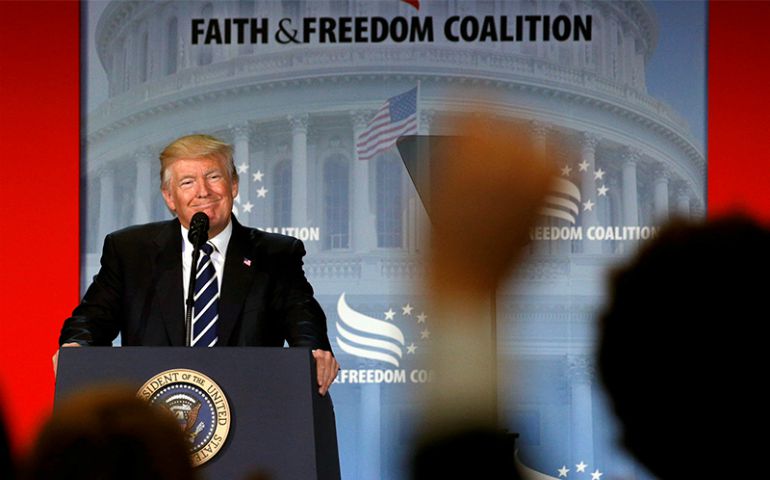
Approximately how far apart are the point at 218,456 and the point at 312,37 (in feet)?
9.98

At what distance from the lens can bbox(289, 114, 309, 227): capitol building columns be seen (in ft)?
16.0

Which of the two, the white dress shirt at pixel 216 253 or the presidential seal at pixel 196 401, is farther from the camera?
the white dress shirt at pixel 216 253

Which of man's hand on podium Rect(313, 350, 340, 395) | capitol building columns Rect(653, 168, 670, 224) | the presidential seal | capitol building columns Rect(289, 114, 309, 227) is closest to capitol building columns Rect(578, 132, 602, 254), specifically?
capitol building columns Rect(653, 168, 670, 224)

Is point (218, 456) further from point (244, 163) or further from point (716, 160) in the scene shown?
point (716, 160)

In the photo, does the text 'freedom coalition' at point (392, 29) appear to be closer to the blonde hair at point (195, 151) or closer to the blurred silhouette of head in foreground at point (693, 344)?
the blonde hair at point (195, 151)

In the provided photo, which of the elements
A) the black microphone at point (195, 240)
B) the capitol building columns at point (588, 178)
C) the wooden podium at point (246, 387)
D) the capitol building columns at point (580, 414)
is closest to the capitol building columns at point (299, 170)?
the capitol building columns at point (588, 178)

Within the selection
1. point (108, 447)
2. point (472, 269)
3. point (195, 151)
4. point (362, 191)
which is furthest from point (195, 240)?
point (362, 191)

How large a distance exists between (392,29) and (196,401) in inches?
119

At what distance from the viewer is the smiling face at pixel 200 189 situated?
310 cm

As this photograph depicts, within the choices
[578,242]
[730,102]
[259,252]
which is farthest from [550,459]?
[259,252]

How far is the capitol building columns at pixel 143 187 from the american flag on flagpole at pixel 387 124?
0.98 m

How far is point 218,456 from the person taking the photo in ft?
7.25

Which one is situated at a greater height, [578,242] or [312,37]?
[312,37]

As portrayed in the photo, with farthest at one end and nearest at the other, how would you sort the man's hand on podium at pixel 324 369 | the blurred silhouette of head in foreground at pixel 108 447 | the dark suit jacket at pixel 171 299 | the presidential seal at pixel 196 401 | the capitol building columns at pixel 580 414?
the capitol building columns at pixel 580 414
the dark suit jacket at pixel 171 299
the man's hand on podium at pixel 324 369
the presidential seal at pixel 196 401
the blurred silhouette of head in foreground at pixel 108 447
